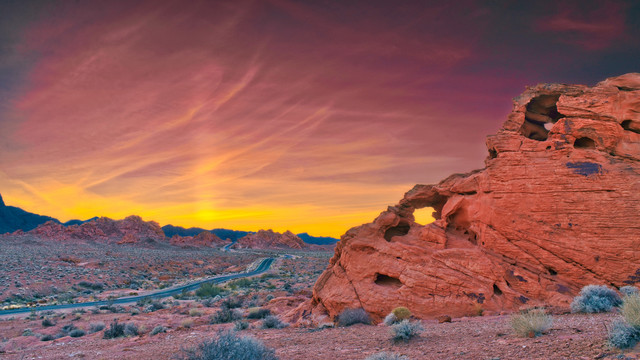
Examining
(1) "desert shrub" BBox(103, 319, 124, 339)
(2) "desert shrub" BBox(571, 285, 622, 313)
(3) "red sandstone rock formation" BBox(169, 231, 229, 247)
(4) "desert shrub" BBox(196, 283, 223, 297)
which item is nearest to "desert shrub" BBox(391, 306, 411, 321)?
(2) "desert shrub" BBox(571, 285, 622, 313)

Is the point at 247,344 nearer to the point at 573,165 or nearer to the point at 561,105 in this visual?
the point at 573,165

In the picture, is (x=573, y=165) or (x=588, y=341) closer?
(x=588, y=341)

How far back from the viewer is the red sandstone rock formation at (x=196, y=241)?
136m

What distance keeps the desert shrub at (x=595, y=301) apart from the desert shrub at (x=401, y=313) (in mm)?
5337

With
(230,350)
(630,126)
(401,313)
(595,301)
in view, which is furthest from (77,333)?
(630,126)

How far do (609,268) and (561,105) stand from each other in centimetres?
686

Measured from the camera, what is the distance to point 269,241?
576 ft

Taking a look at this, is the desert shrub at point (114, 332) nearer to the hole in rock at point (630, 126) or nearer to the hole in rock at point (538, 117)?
the hole in rock at point (538, 117)

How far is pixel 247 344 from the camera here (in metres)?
8.23

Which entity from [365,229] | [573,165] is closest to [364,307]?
[365,229]

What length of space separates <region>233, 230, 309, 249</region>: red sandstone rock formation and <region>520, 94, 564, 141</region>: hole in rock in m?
157

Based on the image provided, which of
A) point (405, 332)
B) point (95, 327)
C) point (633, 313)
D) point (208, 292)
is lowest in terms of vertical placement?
point (208, 292)

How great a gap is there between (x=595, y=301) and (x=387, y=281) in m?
7.76

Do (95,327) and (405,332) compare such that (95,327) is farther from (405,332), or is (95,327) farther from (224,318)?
(405,332)
